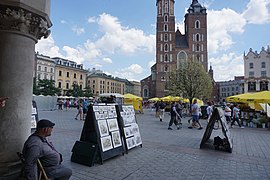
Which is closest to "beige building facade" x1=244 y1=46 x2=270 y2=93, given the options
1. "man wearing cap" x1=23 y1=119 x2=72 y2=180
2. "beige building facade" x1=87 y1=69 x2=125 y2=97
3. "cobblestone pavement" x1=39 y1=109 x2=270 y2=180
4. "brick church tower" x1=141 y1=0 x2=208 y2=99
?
"brick church tower" x1=141 y1=0 x2=208 y2=99

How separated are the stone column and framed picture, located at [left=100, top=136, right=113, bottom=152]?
2.22 meters

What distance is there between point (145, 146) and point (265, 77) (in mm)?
60259

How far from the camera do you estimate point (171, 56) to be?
67.9 metres

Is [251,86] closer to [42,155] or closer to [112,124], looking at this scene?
[112,124]

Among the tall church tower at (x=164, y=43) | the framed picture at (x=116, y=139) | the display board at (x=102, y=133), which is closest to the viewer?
the display board at (x=102, y=133)

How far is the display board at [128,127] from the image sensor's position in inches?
245

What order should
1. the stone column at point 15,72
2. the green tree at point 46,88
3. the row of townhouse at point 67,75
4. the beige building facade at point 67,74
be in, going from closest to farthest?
the stone column at point 15,72 → the green tree at point 46,88 → the row of townhouse at point 67,75 → the beige building facade at point 67,74

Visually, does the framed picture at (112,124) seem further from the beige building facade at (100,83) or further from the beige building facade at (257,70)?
the beige building facade at (100,83)

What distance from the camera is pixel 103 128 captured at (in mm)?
5387

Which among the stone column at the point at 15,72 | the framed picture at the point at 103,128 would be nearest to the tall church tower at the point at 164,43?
the framed picture at the point at 103,128

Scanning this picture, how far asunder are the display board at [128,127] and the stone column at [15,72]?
130 inches

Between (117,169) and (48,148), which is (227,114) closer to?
(117,169)

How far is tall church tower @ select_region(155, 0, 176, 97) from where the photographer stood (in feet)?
223

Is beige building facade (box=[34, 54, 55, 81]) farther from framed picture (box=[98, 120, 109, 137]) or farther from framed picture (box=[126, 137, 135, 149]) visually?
framed picture (box=[98, 120, 109, 137])
